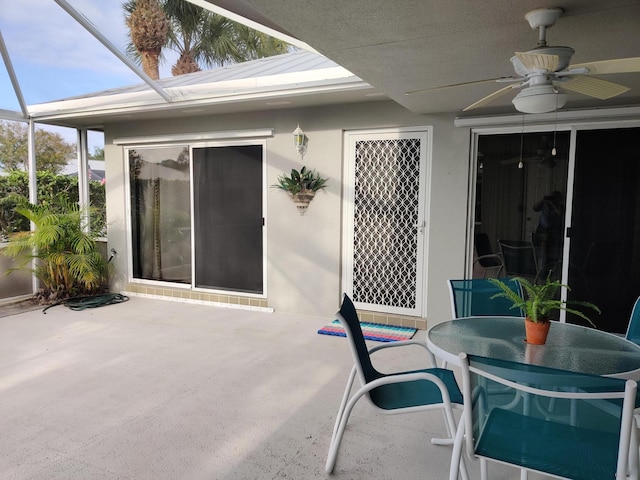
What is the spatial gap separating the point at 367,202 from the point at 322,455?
3123 mm

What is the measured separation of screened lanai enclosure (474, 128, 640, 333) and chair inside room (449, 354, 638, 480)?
9.74 feet

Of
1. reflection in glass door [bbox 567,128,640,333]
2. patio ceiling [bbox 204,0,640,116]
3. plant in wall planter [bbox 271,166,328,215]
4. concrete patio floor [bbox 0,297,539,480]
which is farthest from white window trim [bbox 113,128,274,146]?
reflection in glass door [bbox 567,128,640,333]

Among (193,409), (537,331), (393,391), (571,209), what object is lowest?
(193,409)

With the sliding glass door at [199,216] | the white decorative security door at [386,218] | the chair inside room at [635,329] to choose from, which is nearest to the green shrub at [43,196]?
the sliding glass door at [199,216]

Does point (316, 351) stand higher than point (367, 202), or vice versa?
point (367, 202)

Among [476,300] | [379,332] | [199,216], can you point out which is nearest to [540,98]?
[476,300]

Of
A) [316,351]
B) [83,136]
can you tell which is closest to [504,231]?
[316,351]

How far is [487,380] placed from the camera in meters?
1.57

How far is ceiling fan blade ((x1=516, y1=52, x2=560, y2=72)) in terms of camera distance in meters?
1.93

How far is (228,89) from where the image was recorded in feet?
16.1

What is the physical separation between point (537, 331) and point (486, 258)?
8.71 ft

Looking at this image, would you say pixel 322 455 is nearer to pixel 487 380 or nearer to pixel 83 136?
pixel 487 380

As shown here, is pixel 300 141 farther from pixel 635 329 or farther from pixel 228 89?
pixel 635 329

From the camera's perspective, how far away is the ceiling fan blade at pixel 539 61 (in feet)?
6.33
